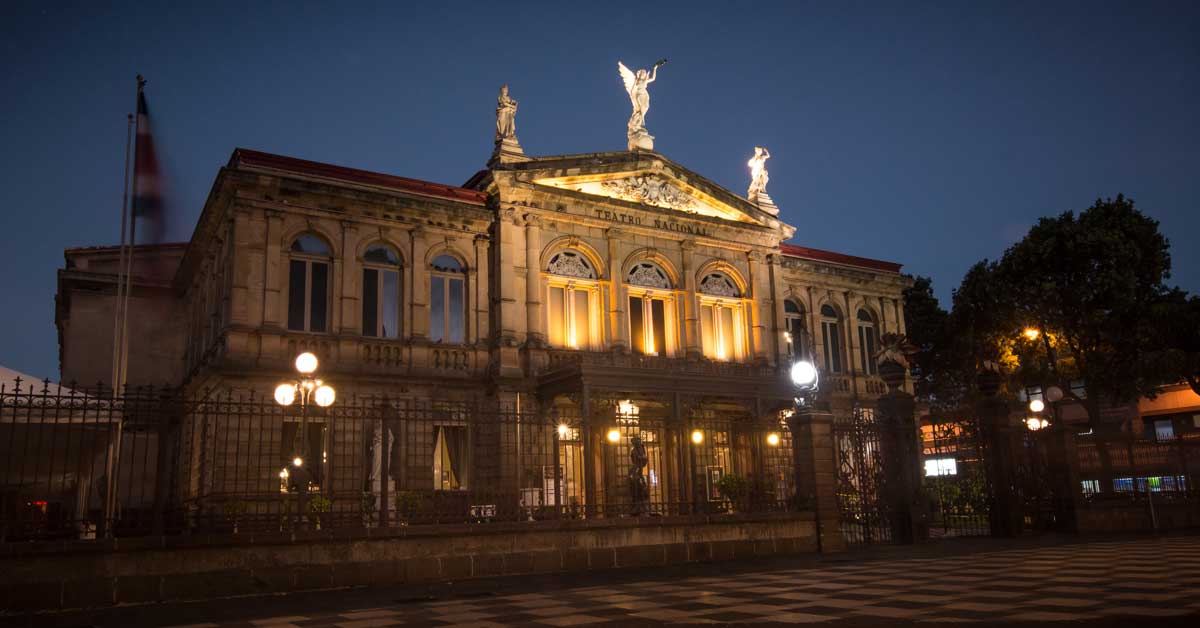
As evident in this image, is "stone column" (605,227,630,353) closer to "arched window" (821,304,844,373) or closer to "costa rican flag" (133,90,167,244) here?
"arched window" (821,304,844,373)

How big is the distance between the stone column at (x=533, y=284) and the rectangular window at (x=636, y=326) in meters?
3.23

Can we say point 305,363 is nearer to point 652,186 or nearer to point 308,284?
point 308,284

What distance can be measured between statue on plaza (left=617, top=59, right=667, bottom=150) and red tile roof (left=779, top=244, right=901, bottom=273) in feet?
21.1

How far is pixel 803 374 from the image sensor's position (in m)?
16.8

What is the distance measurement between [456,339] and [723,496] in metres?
9.26

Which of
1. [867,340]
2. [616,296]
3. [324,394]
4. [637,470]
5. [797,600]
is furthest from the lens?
[867,340]

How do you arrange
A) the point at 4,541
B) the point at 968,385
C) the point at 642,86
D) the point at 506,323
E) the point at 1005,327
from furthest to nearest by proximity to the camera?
the point at 968,385 < the point at 1005,327 < the point at 642,86 < the point at 506,323 < the point at 4,541

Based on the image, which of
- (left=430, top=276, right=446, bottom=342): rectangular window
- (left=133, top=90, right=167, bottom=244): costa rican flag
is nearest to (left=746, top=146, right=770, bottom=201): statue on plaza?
(left=430, top=276, right=446, bottom=342): rectangular window

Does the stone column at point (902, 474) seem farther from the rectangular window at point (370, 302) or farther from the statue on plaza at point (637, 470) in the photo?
the rectangular window at point (370, 302)

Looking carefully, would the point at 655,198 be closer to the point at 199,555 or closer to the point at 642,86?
the point at 642,86

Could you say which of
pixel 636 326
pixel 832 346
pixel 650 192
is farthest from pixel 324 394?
pixel 832 346

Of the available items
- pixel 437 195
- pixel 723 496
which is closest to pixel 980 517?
pixel 723 496

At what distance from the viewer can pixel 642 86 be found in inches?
1126

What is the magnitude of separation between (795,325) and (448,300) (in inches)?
519
